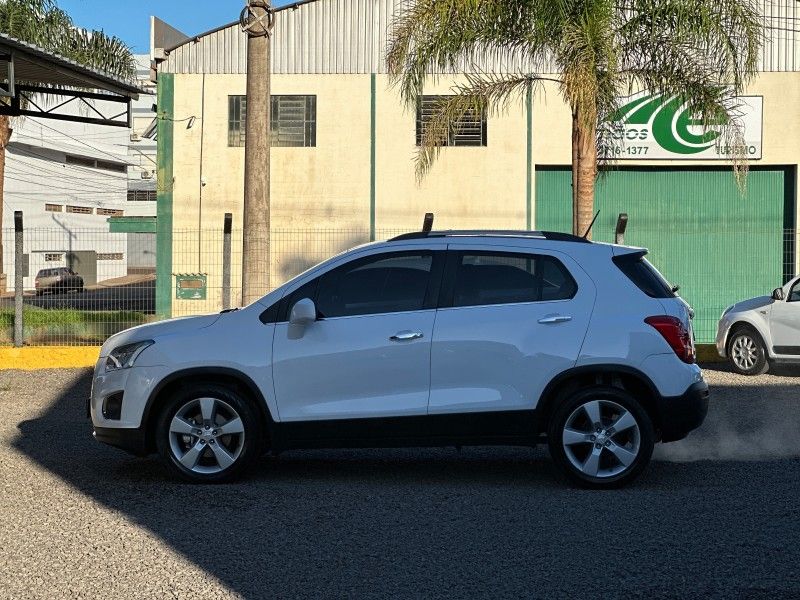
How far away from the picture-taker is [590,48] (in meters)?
15.9

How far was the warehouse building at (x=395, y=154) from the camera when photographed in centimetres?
2558

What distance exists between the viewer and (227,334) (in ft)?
26.8

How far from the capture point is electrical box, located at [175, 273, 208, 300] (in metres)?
19.5

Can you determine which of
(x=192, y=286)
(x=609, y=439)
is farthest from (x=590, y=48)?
(x=609, y=439)

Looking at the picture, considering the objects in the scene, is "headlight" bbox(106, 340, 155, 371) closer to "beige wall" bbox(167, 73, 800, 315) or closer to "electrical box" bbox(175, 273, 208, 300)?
"electrical box" bbox(175, 273, 208, 300)

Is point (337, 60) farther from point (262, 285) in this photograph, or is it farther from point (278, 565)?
point (278, 565)

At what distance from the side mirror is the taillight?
89.7 inches

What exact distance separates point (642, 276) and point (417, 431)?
194 cm

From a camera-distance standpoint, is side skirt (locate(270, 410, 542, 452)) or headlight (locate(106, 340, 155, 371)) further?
headlight (locate(106, 340, 155, 371))

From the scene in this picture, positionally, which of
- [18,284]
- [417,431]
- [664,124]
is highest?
[664,124]

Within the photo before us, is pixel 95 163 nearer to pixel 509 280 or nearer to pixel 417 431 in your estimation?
pixel 509 280

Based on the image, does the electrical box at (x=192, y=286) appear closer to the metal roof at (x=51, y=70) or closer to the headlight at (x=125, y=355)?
the metal roof at (x=51, y=70)

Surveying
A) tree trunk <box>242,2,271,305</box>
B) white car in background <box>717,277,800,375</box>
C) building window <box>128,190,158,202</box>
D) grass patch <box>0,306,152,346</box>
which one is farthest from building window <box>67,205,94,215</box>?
white car in background <box>717,277,800,375</box>

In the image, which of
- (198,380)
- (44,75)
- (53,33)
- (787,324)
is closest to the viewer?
(198,380)
